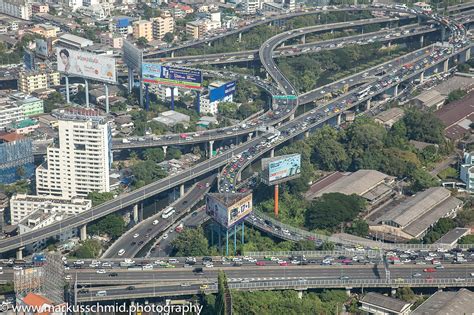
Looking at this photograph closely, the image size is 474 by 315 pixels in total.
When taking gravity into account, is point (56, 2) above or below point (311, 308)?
above

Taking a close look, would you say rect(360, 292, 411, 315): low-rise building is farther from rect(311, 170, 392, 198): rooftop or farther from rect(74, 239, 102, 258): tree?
rect(74, 239, 102, 258): tree

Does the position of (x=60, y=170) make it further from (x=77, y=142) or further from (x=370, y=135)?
(x=370, y=135)

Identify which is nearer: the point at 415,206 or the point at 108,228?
the point at 108,228

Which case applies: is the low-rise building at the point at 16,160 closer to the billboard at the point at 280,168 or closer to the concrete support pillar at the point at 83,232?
the concrete support pillar at the point at 83,232

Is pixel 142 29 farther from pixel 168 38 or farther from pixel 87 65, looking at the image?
pixel 87 65

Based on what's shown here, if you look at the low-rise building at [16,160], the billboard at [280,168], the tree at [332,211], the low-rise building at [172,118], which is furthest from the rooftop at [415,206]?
the low-rise building at [16,160]

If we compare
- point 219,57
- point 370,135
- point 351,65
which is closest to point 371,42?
point 351,65

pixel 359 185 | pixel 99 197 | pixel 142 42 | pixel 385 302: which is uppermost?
pixel 142 42

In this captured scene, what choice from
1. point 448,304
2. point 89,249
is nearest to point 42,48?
point 89,249
